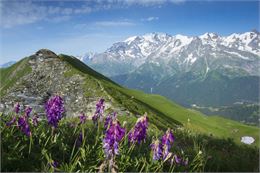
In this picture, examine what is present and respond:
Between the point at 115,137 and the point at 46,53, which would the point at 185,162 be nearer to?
the point at 115,137

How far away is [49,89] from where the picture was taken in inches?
1601

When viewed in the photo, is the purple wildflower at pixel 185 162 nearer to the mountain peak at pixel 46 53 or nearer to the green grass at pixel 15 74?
the green grass at pixel 15 74

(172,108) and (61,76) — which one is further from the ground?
(61,76)

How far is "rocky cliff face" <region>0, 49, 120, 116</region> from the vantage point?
34.9m

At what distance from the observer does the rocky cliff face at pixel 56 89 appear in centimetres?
3488

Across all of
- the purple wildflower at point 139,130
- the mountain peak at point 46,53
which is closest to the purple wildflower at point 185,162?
the purple wildflower at point 139,130

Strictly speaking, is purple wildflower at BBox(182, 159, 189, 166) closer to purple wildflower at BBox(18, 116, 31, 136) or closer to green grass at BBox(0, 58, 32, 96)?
purple wildflower at BBox(18, 116, 31, 136)

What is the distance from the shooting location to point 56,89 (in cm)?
4053

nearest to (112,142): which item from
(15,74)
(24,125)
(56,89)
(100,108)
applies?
(24,125)

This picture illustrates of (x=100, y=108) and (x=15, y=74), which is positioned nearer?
(x=100, y=108)

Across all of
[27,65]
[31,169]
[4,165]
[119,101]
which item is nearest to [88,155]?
[31,169]

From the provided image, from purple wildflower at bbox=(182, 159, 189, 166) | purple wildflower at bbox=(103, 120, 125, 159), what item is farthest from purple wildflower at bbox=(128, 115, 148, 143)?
purple wildflower at bbox=(182, 159, 189, 166)

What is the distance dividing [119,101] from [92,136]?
2856 cm

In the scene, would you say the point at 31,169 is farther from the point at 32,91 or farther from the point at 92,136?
the point at 32,91
